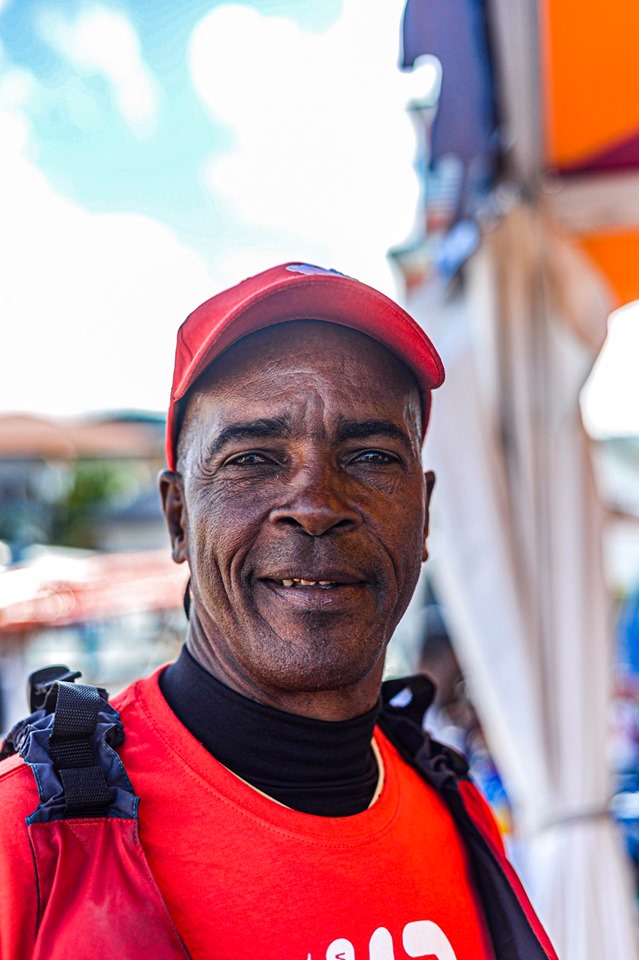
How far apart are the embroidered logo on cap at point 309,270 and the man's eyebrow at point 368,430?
192 mm

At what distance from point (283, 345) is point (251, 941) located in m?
0.72

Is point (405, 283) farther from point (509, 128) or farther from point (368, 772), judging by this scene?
point (368, 772)

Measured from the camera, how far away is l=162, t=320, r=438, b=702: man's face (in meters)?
1.02

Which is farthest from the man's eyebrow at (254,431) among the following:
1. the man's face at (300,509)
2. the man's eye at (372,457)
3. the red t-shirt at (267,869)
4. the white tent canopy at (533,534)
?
the white tent canopy at (533,534)

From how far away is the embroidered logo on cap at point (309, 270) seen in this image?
1098 millimetres

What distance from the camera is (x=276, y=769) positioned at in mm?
1088

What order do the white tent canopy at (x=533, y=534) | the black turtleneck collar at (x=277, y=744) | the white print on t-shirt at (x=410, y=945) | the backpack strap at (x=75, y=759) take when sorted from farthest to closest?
the white tent canopy at (x=533, y=534) < the black turtleneck collar at (x=277, y=744) < the white print on t-shirt at (x=410, y=945) < the backpack strap at (x=75, y=759)

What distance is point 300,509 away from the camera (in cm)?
101

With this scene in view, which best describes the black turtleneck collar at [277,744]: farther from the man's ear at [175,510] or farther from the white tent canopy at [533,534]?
the white tent canopy at [533,534]

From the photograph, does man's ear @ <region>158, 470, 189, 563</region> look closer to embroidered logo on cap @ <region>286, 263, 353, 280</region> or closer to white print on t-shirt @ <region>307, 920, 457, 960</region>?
embroidered logo on cap @ <region>286, 263, 353, 280</region>

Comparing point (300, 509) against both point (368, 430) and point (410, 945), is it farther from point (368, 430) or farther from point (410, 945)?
point (410, 945)

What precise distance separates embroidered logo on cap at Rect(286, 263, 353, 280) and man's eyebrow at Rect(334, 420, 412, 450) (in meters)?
0.19

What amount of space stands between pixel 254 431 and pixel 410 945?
2.21 feet

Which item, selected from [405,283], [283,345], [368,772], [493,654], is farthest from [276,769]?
[405,283]
